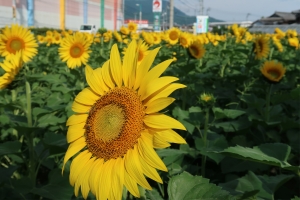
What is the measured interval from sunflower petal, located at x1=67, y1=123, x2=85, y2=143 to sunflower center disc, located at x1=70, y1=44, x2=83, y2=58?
2772 mm

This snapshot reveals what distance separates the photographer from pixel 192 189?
3.25 ft

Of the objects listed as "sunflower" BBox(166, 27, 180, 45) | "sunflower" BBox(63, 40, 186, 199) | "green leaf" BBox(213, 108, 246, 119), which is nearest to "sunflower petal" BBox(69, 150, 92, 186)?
"sunflower" BBox(63, 40, 186, 199)

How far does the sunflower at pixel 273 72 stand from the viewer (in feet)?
8.51

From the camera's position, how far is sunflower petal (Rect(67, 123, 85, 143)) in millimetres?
1103

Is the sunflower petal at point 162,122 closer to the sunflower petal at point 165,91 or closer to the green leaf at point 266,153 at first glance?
the sunflower petal at point 165,91

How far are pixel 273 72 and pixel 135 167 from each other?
2024 mm

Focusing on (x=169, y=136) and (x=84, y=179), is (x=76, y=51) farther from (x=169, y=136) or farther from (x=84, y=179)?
(x=169, y=136)

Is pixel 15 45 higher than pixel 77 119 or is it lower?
higher

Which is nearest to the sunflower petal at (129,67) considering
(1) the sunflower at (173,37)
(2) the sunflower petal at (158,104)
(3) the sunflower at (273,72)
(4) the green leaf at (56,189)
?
(2) the sunflower petal at (158,104)

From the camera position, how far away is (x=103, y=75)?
1109mm

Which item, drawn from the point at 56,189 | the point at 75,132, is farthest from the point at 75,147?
the point at 56,189

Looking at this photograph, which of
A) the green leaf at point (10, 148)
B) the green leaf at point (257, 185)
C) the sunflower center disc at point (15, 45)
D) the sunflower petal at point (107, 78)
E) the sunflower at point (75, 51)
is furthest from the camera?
the sunflower at point (75, 51)

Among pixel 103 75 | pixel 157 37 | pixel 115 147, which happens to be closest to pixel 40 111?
pixel 103 75

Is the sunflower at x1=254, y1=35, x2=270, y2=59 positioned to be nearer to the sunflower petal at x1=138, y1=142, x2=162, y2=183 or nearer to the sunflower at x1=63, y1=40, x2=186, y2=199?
the sunflower at x1=63, y1=40, x2=186, y2=199
